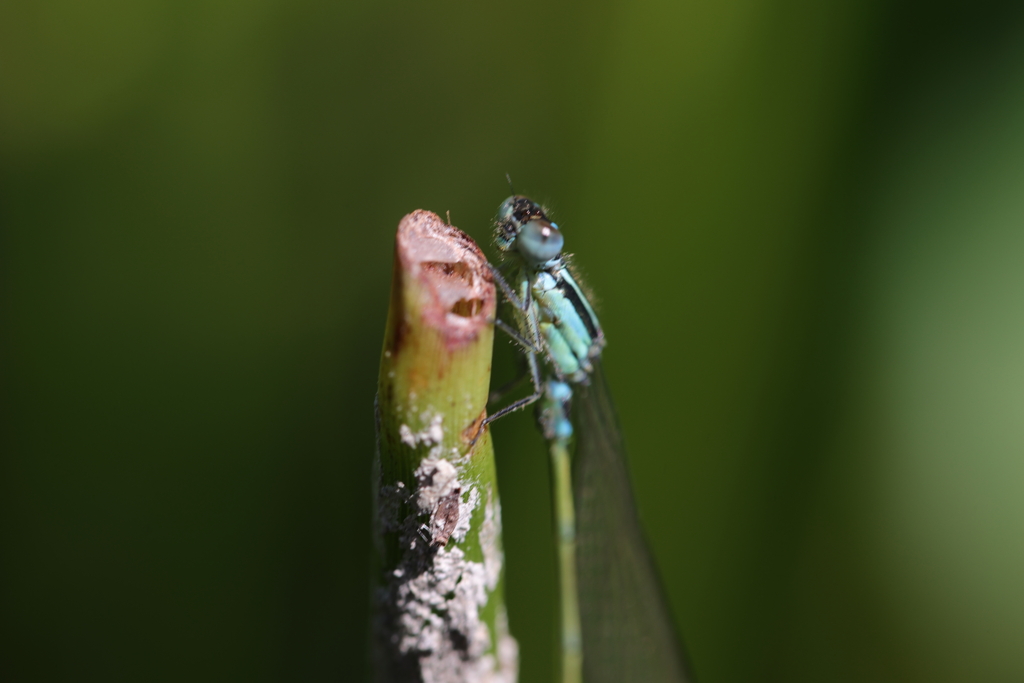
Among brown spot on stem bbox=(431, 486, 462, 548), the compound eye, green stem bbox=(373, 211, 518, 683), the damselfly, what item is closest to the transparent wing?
the damselfly

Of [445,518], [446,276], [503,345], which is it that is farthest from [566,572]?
[446,276]

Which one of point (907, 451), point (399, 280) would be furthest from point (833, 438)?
point (399, 280)

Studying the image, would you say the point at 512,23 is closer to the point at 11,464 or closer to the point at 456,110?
the point at 456,110

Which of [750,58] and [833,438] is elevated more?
[750,58]

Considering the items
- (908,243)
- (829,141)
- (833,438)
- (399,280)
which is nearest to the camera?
(399,280)

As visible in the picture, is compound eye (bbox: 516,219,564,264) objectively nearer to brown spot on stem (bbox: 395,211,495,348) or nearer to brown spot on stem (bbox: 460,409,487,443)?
brown spot on stem (bbox: 395,211,495,348)

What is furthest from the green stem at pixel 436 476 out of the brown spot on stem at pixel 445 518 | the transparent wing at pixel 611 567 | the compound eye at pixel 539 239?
the transparent wing at pixel 611 567

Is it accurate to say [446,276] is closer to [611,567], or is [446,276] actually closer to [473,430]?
[473,430]
